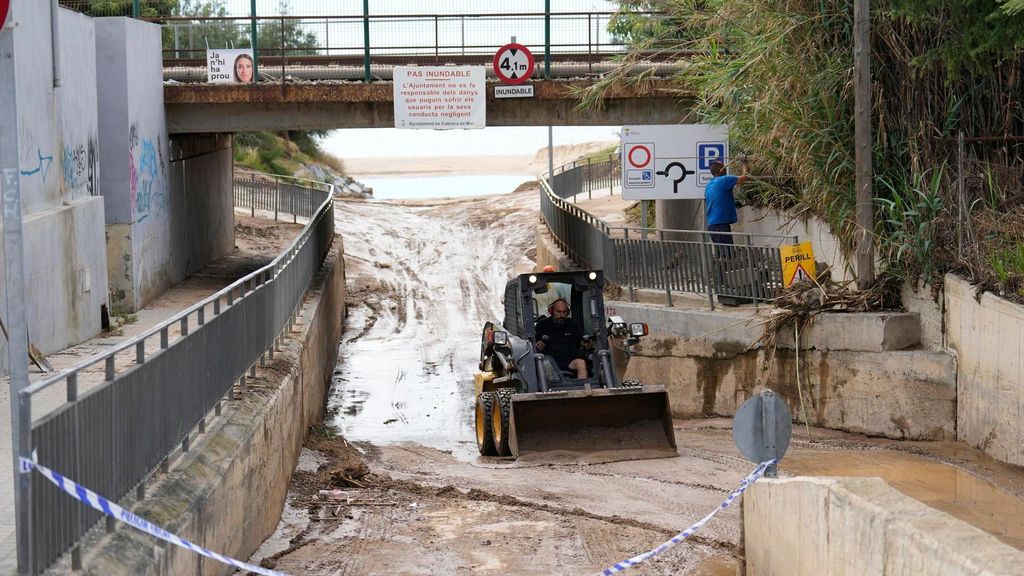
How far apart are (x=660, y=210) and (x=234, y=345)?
1811 cm

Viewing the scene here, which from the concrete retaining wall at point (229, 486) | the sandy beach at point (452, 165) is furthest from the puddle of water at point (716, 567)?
the sandy beach at point (452, 165)

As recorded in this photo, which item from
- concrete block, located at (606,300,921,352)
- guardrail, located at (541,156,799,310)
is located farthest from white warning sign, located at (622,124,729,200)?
concrete block, located at (606,300,921,352)

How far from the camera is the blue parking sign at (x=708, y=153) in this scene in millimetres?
21172

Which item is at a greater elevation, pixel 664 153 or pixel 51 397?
pixel 664 153

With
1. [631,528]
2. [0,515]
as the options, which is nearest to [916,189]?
[631,528]

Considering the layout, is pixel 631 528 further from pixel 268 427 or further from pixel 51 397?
pixel 51 397

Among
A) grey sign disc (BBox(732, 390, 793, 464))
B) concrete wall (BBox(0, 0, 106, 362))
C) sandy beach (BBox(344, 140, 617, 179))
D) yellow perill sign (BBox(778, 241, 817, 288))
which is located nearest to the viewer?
grey sign disc (BBox(732, 390, 793, 464))

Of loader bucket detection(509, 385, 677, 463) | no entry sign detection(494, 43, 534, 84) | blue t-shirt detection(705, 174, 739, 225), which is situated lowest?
loader bucket detection(509, 385, 677, 463)

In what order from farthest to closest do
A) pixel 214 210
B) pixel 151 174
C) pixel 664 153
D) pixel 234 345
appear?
pixel 214 210 < pixel 151 174 < pixel 664 153 < pixel 234 345

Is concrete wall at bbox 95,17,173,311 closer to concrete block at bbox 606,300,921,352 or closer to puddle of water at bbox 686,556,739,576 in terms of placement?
concrete block at bbox 606,300,921,352

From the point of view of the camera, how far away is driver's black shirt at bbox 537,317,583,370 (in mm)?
15789

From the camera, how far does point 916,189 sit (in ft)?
54.3

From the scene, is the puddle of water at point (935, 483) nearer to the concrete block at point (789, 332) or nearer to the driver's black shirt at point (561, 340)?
the concrete block at point (789, 332)

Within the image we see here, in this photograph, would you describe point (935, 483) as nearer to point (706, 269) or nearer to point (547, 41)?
point (706, 269)
